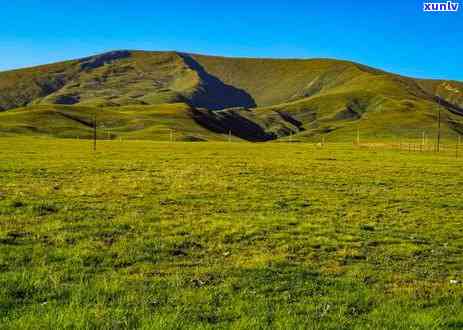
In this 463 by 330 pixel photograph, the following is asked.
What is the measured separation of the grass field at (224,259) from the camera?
1068 centimetres

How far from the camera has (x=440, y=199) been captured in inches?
1230

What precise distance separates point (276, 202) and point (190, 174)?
1608 centimetres

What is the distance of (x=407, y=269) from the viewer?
15.1 meters

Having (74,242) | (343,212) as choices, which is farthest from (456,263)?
(74,242)

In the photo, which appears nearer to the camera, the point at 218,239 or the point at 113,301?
the point at 113,301

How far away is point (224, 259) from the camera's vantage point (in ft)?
50.7

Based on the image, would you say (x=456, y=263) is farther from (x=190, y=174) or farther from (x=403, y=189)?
(x=190, y=174)

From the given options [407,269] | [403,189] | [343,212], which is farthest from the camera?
[403,189]

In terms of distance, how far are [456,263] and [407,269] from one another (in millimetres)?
2123

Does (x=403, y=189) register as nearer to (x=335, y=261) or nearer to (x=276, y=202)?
(x=276, y=202)

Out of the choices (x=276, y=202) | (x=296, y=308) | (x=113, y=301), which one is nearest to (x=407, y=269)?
(x=296, y=308)

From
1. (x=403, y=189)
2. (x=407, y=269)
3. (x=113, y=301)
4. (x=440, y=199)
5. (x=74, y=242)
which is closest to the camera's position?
(x=113, y=301)

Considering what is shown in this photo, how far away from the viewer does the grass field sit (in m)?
10.7

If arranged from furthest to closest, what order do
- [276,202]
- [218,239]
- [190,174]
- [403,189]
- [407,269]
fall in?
[190,174] < [403,189] < [276,202] < [218,239] < [407,269]
